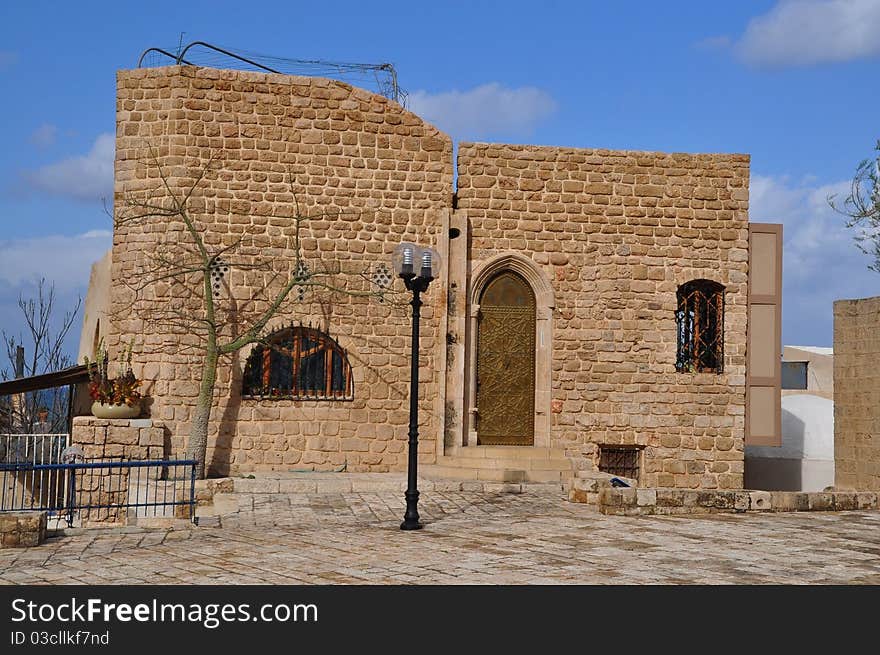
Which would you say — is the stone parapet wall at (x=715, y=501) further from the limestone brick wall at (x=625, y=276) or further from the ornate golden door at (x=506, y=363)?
the ornate golden door at (x=506, y=363)

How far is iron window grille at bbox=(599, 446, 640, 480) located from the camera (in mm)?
15688

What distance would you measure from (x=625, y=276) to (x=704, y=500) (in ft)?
15.9

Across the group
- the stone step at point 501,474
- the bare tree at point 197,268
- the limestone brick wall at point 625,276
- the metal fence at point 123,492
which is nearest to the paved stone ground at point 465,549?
the metal fence at point 123,492

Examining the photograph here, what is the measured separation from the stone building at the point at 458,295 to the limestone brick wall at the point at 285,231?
0.09ft

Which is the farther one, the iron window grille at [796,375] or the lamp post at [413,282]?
the iron window grille at [796,375]

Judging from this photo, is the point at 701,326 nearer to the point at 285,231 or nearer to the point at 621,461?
the point at 621,461

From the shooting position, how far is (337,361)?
1513cm

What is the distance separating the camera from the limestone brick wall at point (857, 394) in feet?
52.1

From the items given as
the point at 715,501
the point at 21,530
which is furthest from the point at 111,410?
the point at 715,501

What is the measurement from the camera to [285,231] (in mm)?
14961

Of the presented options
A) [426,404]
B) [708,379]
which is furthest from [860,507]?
[426,404]

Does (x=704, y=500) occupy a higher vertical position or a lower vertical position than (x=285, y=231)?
lower
